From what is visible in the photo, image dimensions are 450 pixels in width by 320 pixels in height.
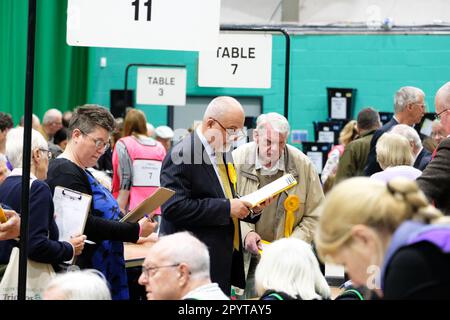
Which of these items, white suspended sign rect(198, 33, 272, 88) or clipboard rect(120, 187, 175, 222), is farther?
white suspended sign rect(198, 33, 272, 88)

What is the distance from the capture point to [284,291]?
3.29 metres

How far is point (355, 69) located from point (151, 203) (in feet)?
37.6

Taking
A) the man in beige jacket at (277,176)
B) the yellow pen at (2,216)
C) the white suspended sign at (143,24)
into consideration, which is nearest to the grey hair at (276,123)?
the man in beige jacket at (277,176)

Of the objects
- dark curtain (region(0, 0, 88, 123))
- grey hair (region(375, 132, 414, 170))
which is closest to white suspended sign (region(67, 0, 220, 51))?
grey hair (region(375, 132, 414, 170))

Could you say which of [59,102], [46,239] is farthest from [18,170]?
[59,102]

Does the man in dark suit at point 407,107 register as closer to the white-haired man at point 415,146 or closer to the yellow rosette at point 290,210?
the white-haired man at point 415,146

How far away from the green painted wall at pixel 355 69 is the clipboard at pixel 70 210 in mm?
11394

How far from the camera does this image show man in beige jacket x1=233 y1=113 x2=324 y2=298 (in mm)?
5281

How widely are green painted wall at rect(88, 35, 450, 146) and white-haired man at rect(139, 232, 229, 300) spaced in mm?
12201

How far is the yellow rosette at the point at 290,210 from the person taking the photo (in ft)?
16.9

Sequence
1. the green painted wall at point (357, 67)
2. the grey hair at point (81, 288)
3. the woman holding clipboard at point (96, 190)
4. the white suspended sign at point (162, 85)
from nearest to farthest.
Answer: the grey hair at point (81, 288), the woman holding clipboard at point (96, 190), the white suspended sign at point (162, 85), the green painted wall at point (357, 67)

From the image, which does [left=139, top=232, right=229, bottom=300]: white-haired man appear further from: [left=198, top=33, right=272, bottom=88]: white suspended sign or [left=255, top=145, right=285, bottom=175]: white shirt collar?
[left=198, top=33, right=272, bottom=88]: white suspended sign

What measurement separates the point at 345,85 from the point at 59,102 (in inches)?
189

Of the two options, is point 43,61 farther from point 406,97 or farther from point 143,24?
point 143,24
